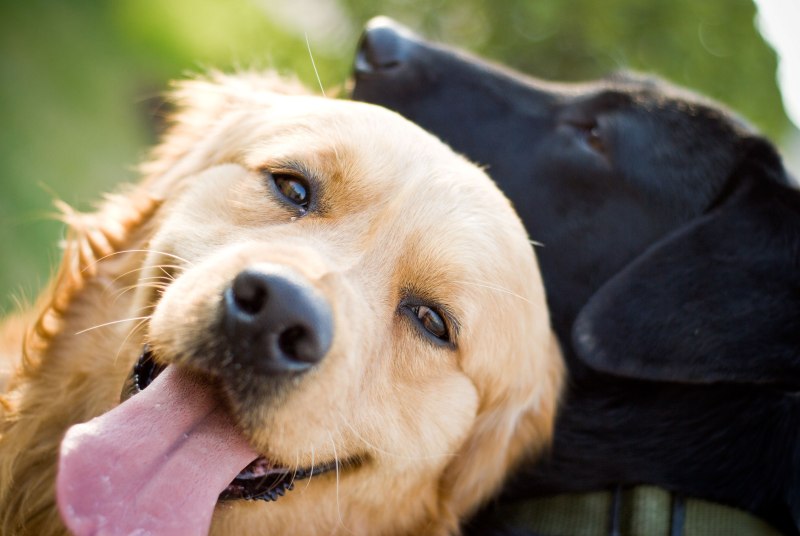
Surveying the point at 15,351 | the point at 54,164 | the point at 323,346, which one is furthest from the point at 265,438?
the point at 54,164

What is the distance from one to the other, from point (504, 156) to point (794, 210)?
1285mm

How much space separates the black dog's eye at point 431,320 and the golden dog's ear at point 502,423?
0.75 ft

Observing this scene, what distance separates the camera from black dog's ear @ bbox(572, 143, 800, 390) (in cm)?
285

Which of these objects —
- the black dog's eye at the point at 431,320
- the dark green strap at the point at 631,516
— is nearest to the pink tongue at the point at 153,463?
the black dog's eye at the point at 431,320

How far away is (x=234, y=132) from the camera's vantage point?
286 cm

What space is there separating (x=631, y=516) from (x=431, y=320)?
3.43ft

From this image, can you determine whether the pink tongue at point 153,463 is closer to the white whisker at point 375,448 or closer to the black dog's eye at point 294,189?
the white whisker at point 375,448

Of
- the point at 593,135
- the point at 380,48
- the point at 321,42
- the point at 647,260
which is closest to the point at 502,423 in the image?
the point at 647,260

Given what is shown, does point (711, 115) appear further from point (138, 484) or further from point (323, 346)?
point (138, 484)

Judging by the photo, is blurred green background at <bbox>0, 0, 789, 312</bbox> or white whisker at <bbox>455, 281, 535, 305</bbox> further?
blurred green background at <bbox>0, 0, 789, 312</bbox>

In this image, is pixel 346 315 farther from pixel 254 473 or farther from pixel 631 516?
pixel 631 516

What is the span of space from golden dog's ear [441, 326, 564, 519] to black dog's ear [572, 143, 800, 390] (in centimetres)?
26

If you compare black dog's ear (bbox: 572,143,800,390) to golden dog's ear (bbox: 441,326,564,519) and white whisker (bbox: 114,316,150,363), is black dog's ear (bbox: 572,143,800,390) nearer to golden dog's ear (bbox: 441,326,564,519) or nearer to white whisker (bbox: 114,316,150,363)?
golden dog's ear (bbox: 441,326,564,519)

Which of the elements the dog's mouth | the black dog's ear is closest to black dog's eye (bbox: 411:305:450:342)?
the dog's mouth
